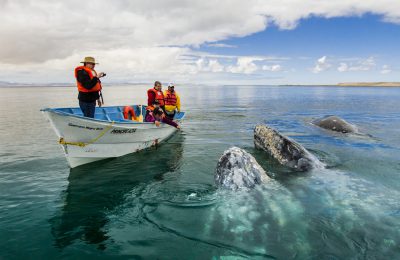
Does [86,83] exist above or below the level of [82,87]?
above

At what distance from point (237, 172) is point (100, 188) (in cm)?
454

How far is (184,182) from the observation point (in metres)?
10.4

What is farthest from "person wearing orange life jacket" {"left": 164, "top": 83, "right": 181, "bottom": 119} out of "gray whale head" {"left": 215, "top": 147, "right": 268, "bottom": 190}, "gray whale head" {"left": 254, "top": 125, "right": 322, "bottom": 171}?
"gray whale head" {"left": 215, "top": 147, "right": 268, "bottom": 190}

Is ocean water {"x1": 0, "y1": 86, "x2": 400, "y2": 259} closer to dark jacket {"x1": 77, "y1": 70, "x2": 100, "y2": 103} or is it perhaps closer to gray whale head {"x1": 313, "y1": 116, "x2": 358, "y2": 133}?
dark jacket {"x1": 77, "y1": 70, "x2": 100, "y2": 103}

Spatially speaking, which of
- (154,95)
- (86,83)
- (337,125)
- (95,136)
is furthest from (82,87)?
(337,125)

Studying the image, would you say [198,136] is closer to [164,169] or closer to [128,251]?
[164,169]

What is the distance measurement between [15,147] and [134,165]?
8064 millimetres

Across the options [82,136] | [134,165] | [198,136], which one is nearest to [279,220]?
[134,165]

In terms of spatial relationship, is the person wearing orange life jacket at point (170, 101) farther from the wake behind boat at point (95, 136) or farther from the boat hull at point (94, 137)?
the boat hull at point (94, 137)

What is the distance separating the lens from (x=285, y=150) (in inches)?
482

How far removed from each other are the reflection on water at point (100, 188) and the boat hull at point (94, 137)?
37 cm

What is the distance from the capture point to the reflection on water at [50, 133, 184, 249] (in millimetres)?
7023

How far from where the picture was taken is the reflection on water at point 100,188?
7.02 m

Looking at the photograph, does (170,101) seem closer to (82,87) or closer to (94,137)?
(94,137)
